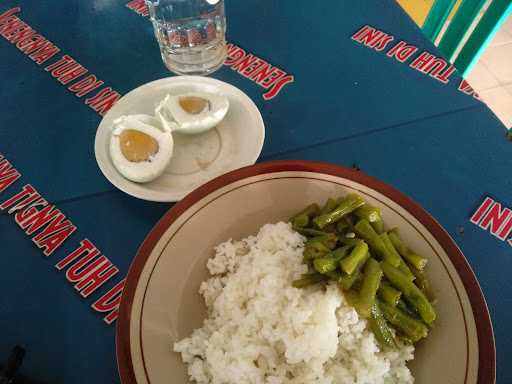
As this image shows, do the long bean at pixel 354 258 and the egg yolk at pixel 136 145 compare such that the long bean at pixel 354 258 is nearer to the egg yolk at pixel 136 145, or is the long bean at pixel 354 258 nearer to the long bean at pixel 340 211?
the long bean at pixel 340 211

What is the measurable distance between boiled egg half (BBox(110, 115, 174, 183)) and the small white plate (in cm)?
3

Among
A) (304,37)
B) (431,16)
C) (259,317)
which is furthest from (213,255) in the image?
(431,16)

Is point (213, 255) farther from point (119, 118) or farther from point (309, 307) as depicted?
point (119, 118)

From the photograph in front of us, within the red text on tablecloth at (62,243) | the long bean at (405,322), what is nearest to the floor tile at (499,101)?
the long bean at (405,322)

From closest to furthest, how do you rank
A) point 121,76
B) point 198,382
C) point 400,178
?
point 198,382
point 400,178
point 121,76

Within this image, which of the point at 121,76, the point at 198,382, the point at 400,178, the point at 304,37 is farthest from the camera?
the point at 304,37

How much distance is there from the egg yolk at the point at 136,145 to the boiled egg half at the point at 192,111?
0.27 feet

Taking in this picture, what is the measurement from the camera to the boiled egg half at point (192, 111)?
1301mm

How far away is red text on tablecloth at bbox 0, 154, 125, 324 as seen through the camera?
1.07 meters

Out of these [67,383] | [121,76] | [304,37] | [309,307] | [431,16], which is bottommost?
[67,383]

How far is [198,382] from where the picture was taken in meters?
0.84

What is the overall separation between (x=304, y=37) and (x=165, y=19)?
59 cm

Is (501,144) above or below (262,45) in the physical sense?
above

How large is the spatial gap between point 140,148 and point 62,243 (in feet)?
1.15
